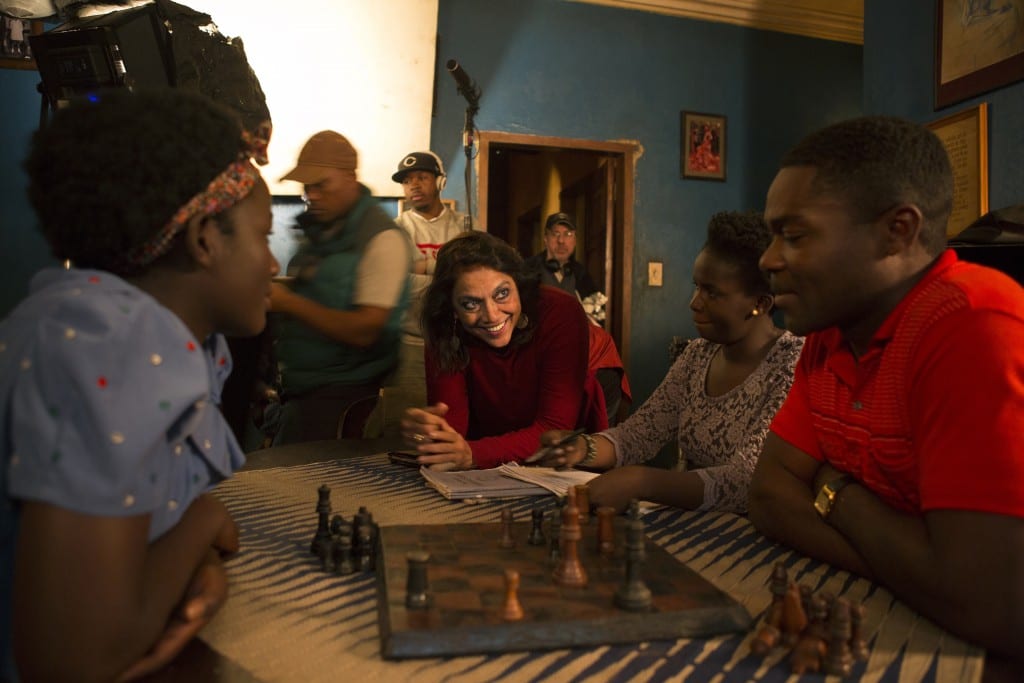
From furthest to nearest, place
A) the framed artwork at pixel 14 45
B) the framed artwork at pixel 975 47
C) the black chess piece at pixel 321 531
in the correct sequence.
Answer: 1. the framed artwork at pixel 14 45
2. the framed artwork at pixel 975 47
3. the black chess piece at pixel 321 531

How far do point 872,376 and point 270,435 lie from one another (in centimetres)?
219

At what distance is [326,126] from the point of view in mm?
4727

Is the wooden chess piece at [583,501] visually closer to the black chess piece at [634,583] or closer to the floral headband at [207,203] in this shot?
the black chess piece at [634,583]

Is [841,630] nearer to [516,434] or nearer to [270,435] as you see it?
[516,434]

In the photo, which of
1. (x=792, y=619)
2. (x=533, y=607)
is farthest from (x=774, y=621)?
(x=533, y=607)

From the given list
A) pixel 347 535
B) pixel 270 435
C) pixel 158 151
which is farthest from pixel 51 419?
pixel 270 435

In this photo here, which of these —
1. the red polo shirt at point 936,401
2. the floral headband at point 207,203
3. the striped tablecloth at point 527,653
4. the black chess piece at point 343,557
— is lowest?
the striped tablecloth at point 527,653

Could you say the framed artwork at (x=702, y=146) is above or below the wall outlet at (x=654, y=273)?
above

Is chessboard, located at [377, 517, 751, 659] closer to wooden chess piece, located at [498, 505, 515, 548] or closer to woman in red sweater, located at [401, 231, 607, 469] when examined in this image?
wooden chess piece, located at [498, 505, 515, 548]

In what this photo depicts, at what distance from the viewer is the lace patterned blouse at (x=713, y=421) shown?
1.60m

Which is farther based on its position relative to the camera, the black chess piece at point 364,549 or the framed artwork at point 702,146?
the framed artwork at point 702,146

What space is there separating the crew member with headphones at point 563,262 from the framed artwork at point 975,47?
7.85ft

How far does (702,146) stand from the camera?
5734mm

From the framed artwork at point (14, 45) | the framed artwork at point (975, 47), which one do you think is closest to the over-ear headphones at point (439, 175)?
the framed artwork at point (14, 45)
